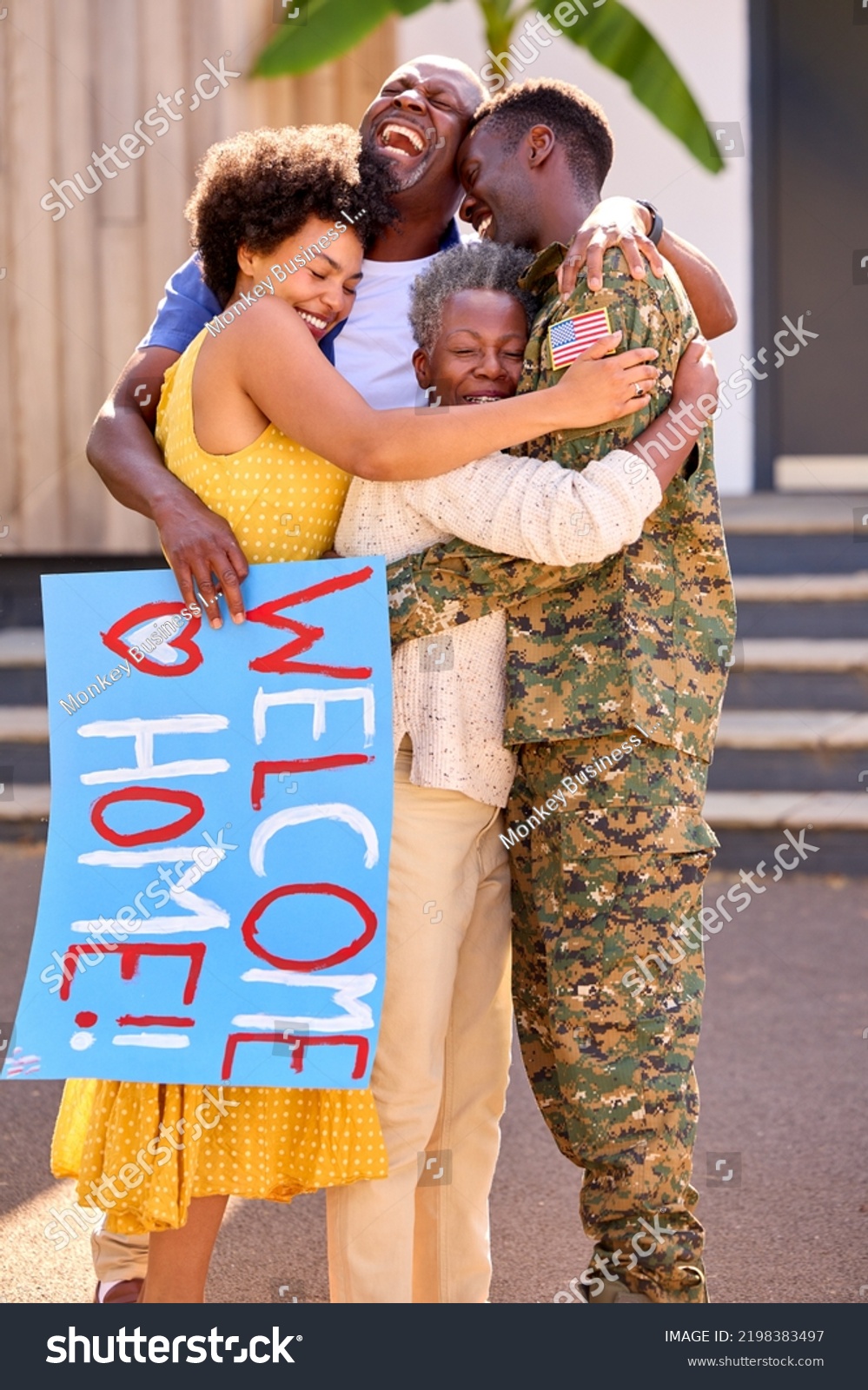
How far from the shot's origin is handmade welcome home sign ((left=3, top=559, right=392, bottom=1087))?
2.27m

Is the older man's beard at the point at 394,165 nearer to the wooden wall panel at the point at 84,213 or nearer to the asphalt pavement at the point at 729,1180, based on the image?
the asphalt pavement at the point at 729,1180

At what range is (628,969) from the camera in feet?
7.53

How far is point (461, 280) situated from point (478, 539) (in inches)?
15.5

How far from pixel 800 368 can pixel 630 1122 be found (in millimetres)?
6550

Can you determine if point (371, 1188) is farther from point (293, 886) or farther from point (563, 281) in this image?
point (563, 281)

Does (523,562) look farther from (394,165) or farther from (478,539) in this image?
(394,165)

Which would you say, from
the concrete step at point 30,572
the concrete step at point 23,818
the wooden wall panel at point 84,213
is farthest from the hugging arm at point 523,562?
the concrete step at point 30,572

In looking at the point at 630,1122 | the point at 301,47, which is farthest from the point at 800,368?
the point at 630,1122

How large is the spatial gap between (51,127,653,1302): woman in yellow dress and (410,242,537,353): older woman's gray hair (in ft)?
0.47

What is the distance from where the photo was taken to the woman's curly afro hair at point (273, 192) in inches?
92.7

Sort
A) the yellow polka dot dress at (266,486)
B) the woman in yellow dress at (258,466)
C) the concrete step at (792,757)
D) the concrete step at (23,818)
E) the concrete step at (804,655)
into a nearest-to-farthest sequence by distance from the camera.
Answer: the woman in yellow dress at (258,466), the yellow polka dot dress at (266,486), the concrete step at (792,757), the concrete step at (23,818), the concrete step at (804,655)

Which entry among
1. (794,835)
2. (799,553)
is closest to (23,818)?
(794,835)

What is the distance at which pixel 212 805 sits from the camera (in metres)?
2.34

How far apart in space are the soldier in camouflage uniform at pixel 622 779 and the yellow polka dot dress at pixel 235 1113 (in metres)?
0.20
